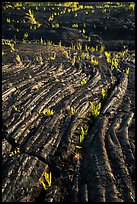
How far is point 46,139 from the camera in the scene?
5766 millimetres

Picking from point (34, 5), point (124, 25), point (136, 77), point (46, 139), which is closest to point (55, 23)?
point (124, 25)

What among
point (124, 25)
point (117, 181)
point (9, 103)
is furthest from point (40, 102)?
point (124, 25)

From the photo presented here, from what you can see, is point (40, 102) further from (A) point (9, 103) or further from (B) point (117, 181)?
(B) point (117, 181)

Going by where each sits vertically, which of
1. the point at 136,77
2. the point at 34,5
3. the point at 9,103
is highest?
the point at 34,5

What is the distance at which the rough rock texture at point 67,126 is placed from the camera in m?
4.48

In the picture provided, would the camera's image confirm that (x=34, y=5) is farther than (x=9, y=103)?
Yes

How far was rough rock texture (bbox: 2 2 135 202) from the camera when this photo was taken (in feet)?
14.7

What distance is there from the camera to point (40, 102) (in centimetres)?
728

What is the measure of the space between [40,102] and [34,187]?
307 cm

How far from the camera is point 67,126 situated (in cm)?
619

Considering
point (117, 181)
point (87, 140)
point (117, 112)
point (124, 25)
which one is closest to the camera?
point (117, 181)

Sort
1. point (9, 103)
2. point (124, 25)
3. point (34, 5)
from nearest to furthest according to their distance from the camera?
point (9, 103), point (124, 25), point (34, 5)

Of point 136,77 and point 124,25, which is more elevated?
point 124,25

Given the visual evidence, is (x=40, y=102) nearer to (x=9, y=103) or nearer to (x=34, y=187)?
(x=9, y=103)
